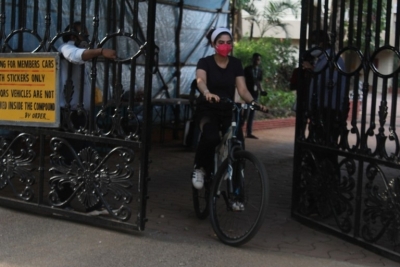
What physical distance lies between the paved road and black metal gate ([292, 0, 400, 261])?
0.26m

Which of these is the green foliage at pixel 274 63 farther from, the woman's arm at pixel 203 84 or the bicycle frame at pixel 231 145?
the bicycle frame at pixel 231 145

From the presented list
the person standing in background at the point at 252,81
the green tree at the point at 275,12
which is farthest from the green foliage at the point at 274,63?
the person standing in background at the point at 252,81

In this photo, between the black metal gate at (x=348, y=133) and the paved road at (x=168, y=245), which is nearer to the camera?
the paved road at (x=168, y=245)

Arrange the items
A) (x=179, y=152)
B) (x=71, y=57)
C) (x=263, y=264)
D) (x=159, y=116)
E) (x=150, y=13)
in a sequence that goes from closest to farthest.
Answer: (x=263, y=264) < (x=150, y=13) < (x=71, y=57) < (x=179, y=152) < (x=159, y=116)

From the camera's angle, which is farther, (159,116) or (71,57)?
(159,116)

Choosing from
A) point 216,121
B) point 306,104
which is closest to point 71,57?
point 216,121

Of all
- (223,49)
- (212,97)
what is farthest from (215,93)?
(212,97)

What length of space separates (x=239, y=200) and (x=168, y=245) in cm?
72

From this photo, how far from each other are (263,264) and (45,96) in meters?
2.68

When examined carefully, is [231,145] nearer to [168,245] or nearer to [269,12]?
[168,245]

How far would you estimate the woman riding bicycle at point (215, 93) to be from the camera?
609 cm

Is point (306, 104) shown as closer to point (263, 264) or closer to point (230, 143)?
point (230, 143)

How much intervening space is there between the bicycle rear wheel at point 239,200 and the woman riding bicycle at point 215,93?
0.42 meters

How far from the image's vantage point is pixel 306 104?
6.56 m
